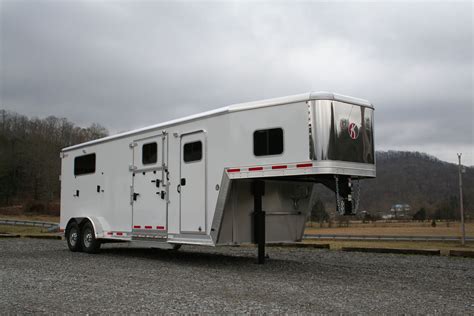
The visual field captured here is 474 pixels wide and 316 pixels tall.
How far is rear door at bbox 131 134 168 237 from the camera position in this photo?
11.7m

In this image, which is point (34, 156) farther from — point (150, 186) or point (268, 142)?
point (268, 142)

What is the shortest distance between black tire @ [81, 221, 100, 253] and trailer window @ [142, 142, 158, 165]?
289cm

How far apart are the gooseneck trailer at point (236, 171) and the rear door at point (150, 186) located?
0.02 m

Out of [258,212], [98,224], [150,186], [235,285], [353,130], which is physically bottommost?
[235,285]

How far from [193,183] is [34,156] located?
6376 cm

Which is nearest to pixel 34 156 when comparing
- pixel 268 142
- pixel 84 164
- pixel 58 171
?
pixel 58 171

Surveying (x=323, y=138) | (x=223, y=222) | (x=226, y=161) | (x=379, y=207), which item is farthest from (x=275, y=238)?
(x=379, y=207)

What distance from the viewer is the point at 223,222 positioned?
33.6 ft

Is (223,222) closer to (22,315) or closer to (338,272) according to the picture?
(338,272)

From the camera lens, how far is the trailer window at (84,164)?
14.5 metres

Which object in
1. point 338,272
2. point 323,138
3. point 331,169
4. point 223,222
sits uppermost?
point 323,138

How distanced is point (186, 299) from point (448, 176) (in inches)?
2217

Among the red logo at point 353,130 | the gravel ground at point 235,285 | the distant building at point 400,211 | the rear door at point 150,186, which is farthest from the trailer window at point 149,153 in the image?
the distant building at point 400,211

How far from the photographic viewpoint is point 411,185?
198 ft
